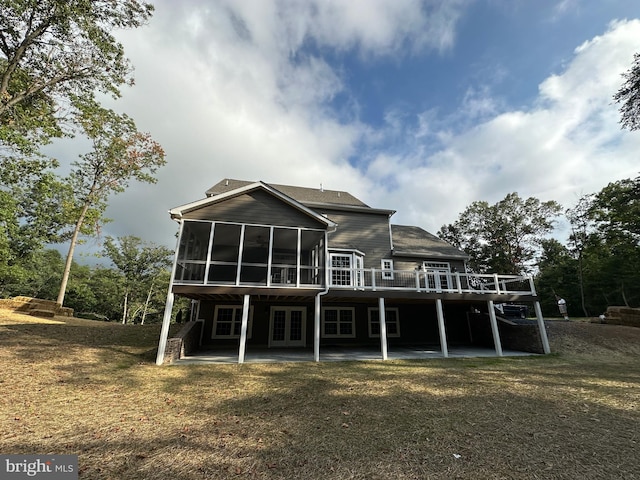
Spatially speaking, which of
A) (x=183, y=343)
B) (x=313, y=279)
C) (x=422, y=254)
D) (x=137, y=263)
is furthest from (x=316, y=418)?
(x=137, y=263)

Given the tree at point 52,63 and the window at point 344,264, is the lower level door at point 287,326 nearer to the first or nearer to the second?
the window at point 344,264

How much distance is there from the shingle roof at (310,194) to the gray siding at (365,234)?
1.21 metres

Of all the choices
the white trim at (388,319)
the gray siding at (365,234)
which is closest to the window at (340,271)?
the gray siding at (365,234)

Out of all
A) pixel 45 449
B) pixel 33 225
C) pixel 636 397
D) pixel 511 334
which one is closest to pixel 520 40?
pixel 636 397

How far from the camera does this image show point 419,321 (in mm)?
17797

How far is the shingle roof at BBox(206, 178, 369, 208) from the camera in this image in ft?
61.4

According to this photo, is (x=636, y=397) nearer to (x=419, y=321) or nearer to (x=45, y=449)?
(x=419, y=321)

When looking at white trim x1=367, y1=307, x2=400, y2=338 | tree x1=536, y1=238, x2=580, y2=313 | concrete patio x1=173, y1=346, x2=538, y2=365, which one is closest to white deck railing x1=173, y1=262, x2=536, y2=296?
white trim x1=367, y1=307, x2=400, y2=338

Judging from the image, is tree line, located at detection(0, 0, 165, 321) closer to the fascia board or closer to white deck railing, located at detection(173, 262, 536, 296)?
white deck railing, located at detection(173, 262, 536, 296)

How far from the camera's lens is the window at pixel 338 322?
16.5 meters

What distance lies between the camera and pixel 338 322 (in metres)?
16.7

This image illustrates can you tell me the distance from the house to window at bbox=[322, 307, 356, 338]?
0.19 ft

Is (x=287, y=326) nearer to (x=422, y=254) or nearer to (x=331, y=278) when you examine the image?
(x=331, y=278)

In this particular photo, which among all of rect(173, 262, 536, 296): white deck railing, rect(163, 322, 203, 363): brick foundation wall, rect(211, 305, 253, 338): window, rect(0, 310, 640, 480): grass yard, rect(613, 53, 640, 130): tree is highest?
rect(613, 53, 640, 130): tree
